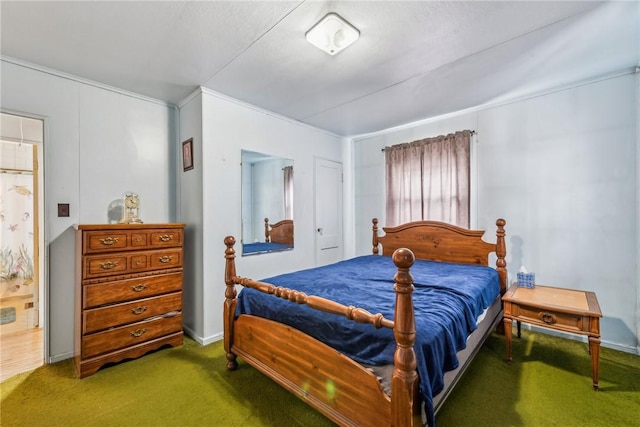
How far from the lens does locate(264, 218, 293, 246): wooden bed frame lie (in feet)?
11.2

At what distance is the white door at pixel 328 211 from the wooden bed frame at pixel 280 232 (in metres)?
0.53

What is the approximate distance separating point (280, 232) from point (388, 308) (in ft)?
7.05

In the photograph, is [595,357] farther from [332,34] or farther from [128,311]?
[128,311]

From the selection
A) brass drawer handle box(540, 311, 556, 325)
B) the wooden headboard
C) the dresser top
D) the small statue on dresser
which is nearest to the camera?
brass drawer handle box(540, 311, 556, 325)

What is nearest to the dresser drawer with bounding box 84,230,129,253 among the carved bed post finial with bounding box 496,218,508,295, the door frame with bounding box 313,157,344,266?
the door frame with bounding box 313,157,344,266

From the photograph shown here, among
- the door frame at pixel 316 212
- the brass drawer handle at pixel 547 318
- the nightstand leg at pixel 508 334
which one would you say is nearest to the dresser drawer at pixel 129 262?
the door frame at pixel 316 212

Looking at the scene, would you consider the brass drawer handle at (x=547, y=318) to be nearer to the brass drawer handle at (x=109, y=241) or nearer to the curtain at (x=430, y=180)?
the curtain at (x=430, y=180)

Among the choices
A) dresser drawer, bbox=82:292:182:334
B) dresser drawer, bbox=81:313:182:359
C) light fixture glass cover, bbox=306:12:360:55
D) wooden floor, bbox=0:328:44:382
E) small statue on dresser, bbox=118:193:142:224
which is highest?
light fixture glass cover, bbox=306:12:360:55

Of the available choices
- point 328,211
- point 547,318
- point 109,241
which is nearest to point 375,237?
point 328,211

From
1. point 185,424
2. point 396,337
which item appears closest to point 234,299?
point 185,424

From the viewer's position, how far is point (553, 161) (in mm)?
2846

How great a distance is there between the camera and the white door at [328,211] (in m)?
4.09

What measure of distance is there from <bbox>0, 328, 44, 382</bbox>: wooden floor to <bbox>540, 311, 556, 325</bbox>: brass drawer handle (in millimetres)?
4093

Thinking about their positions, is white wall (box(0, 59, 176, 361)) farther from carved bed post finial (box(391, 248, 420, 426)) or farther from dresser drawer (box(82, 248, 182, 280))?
carved bed post finial (box(391, 248, 420, 426))
